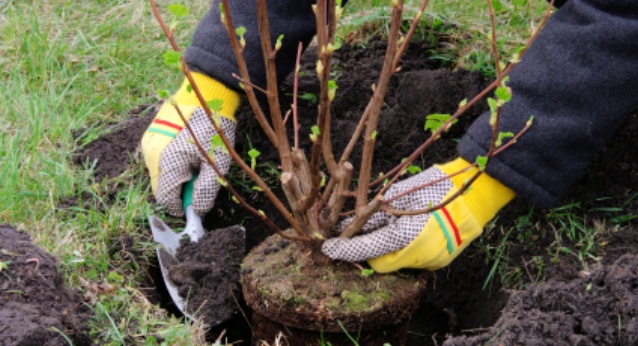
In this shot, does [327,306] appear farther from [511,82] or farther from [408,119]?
[408,119]

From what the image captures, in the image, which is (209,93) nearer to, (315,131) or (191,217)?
(191,217)

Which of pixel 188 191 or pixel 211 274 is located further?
pixel 188 191

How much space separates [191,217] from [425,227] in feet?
2.67

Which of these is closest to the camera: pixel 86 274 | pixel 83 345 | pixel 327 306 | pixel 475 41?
pixel 83 345

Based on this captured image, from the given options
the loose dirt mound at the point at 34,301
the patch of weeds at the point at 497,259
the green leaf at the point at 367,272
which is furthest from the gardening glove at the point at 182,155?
the patch of weeds at the point at 497,259

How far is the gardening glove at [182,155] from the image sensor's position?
8.18 ft

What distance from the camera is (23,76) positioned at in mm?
3238

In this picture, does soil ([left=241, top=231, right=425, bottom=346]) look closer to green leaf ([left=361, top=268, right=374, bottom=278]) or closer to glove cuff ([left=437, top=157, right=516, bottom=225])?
green leaf ([left=361, top=268, right=374, bottom=278])

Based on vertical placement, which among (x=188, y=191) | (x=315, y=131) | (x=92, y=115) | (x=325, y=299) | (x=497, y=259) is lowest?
(x=497, y=259)

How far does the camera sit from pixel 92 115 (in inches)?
122

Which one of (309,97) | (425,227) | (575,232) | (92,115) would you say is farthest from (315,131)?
(92,115)

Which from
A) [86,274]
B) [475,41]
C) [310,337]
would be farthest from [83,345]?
[475,41]

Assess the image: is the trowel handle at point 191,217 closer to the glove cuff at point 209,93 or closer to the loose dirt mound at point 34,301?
the glove cuff at point 209,93

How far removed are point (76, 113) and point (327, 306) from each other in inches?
57.2
